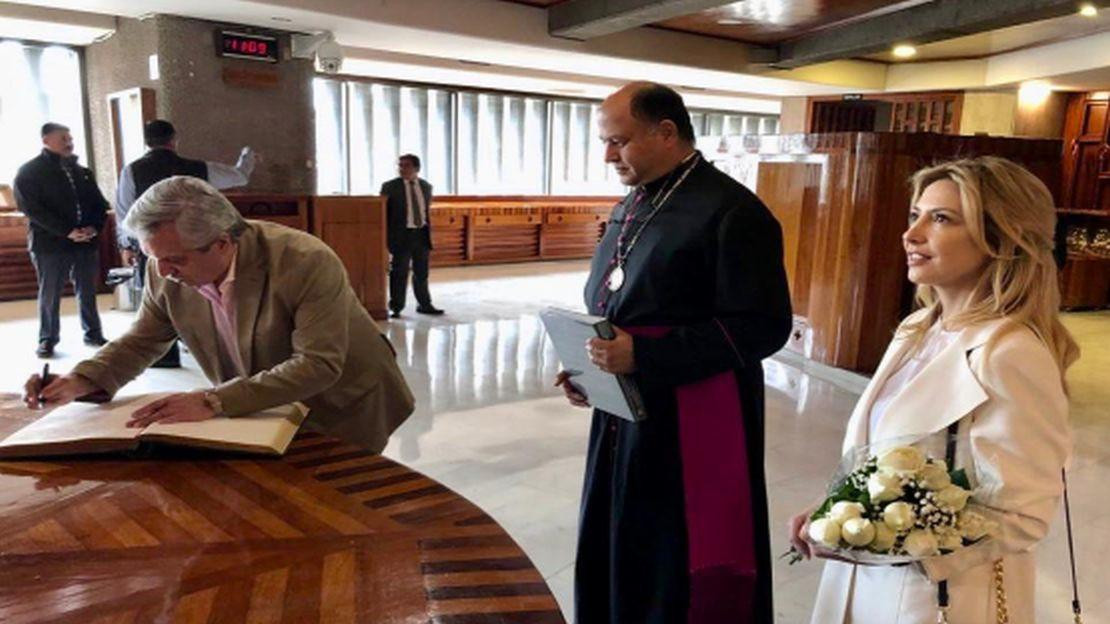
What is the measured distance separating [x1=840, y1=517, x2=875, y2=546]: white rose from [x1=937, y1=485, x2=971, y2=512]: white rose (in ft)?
0.33

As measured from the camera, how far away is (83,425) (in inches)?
61.1

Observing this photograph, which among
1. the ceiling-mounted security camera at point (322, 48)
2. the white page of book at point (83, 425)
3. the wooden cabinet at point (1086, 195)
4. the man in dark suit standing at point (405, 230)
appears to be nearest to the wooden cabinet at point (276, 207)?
the man in dark suit standing at point (405, 230)

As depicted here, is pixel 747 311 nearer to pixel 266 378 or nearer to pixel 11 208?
pixel 266 378

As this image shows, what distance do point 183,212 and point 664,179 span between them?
0.98m

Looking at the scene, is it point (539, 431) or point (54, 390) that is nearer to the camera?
point (54, 390)

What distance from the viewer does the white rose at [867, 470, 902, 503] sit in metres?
1.08

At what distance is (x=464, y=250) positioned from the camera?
33.4 feet

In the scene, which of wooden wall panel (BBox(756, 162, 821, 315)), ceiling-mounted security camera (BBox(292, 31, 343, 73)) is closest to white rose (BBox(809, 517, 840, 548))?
wooden wall panel (BBox(756, 162, 821, 315))

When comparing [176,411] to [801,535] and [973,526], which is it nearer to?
[801,535]

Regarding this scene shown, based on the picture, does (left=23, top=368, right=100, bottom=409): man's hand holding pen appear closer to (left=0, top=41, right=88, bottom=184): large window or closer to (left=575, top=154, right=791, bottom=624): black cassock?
(left=575, top=154, right=791, bottom=624): black cassock

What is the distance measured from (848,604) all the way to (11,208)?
26.5 ft

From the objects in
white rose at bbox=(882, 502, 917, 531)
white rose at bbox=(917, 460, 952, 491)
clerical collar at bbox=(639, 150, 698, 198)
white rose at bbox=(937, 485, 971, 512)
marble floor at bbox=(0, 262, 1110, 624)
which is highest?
clerical collar at bbox=(639, 150, 698, 198)

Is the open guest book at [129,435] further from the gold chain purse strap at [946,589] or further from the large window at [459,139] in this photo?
the large window at [459,139]

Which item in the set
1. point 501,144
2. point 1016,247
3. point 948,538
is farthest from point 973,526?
point 501,144
